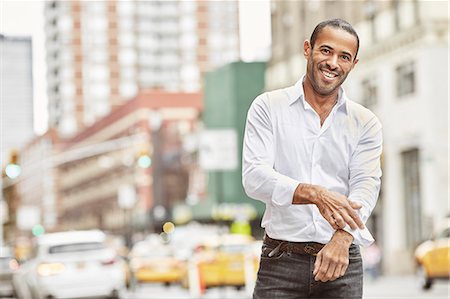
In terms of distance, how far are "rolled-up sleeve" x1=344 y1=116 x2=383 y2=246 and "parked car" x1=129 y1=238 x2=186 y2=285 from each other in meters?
36.2

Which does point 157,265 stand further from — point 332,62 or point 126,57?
point 126,57

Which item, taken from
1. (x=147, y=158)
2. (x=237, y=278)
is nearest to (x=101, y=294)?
(x=237, y=278)

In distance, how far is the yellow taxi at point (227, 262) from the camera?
3038 centimetres

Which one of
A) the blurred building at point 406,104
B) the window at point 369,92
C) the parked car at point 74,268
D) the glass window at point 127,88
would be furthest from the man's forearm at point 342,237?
the glass window at point 127,88

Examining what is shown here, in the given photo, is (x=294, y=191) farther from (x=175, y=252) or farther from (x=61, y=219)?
(x=61, y=219)

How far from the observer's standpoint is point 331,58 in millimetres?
4172

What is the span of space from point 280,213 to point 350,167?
0.96 feet

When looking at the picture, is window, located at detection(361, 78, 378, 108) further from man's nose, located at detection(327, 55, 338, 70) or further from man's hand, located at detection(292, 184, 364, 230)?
man's hand, located at detection(292, 184, 364, 230)

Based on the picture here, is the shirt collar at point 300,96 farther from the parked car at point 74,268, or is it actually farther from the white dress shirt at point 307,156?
the parked car at point 74,268

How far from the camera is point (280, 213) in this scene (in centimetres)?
426

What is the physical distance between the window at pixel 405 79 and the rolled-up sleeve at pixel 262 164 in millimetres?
→ 43273

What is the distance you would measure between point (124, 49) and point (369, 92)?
121202 millimetres

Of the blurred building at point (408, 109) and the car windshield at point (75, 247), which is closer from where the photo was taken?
the car windshield at point (75, 247)

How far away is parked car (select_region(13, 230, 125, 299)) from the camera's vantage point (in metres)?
22.1
